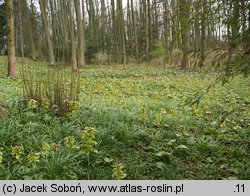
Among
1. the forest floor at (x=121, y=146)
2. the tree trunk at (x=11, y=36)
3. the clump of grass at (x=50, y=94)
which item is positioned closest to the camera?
the forest floor at (x=121, y=146)

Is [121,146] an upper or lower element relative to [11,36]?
lower

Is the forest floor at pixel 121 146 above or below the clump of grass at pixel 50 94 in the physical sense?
below

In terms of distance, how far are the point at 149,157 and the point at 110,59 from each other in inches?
1125

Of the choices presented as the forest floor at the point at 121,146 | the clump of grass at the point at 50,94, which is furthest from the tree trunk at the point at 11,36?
the forest floor at the point at 121,146

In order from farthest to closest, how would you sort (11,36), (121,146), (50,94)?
(11,36) < (50,94) < (121,146)

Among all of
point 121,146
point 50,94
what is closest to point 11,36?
point 50,94

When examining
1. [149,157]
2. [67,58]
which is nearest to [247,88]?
[67,58]

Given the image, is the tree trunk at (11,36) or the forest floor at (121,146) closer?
the forest floor at (121,146)

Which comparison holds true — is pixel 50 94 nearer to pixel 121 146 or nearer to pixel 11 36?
pixel 121 146

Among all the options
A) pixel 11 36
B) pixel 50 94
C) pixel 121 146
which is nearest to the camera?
pixel 121 146

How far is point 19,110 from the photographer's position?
575 centimetres

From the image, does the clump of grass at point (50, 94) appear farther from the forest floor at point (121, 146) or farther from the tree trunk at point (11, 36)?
the tree trunk at point (11, 36)

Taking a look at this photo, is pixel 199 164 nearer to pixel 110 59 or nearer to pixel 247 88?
pixel 247 88

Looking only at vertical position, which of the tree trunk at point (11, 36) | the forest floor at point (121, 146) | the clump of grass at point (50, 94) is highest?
the tree trunk at point (11, 36)
